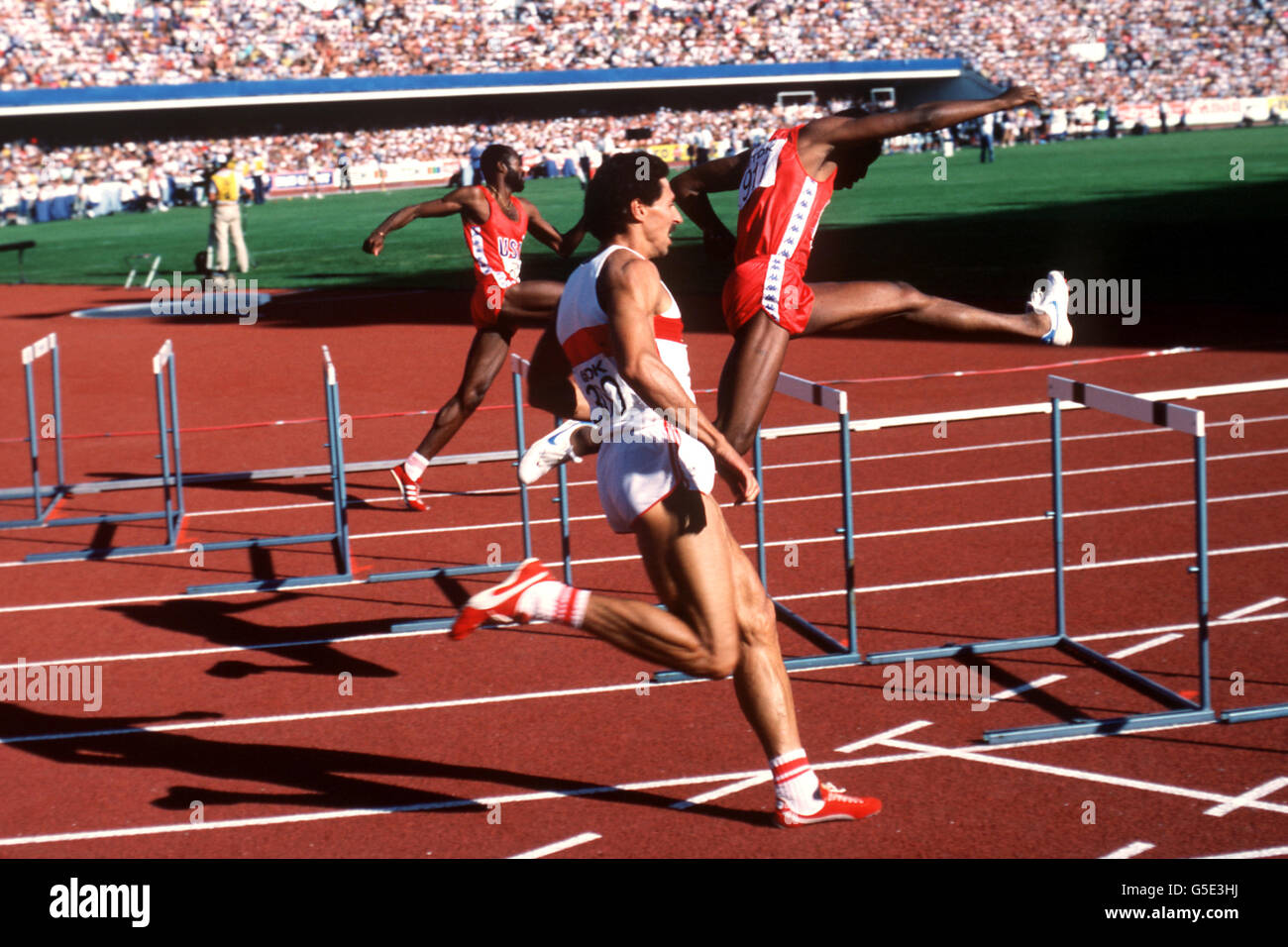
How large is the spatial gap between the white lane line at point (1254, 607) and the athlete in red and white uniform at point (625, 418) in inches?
129

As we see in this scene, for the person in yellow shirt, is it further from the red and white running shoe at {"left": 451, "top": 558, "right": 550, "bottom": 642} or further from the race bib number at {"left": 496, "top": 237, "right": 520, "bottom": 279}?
the red and white running shoe at {"left": 451, "top": 558, "right": 550, "bottom": 642}

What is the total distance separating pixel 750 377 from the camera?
5883 millimetres

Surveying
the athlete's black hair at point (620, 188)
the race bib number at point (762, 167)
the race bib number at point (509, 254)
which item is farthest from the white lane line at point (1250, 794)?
the race bib number at point (509, 254)

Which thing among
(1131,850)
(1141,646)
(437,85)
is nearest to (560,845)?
(1131,850)

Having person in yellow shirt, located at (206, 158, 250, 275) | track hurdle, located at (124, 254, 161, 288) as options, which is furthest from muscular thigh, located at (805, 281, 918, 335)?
track hurdle, located at (124, 254, 161, 288)

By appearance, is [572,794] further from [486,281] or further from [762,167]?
[486,281]

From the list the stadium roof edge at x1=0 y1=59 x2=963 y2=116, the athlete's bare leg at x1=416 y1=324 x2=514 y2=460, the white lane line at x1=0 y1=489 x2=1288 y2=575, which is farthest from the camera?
the stadium roof edge at x1=0 y1=59 x2=963 y2=116

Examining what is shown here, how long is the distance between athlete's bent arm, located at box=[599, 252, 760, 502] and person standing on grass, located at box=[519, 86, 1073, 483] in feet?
4.36

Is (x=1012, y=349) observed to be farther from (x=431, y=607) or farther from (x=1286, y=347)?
(x=431, y=607)

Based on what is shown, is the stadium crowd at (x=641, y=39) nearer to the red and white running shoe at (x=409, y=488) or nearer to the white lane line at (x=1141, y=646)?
the red and white running shoe at (x=409, y=488)

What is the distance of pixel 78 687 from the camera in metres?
6.62

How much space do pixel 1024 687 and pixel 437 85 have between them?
185 ft

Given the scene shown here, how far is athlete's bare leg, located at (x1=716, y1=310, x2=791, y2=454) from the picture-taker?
5828mm

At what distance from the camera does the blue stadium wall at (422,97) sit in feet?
185
